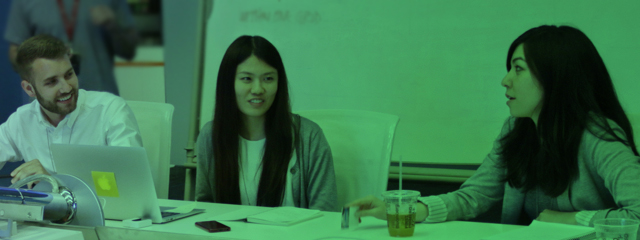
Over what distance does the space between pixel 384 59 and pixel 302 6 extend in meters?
0.43

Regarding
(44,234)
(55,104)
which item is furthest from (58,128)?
(44,234)

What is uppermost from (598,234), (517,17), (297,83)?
(517,17)

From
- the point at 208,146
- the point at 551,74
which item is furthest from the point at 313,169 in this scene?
the point at 551,74

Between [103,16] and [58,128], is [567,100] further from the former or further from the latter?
[58,128]

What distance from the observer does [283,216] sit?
3.90 ft

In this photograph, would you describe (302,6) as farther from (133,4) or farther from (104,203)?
(133,4)

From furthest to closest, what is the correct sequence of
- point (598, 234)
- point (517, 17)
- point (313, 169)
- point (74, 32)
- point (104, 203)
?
point (517, 17) < point (313, 169) < point (104, 203) < point (598, 234) < point (74, 32)

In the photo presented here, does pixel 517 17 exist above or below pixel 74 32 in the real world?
above

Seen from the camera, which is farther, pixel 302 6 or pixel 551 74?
pixel 302 6

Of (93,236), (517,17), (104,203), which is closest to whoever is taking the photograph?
(93,236)

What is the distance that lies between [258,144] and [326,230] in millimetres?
652

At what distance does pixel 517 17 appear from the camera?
2018 millimetres

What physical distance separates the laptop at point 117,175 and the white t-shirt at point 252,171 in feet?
1.52

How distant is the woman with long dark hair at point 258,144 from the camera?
64.4 inches
